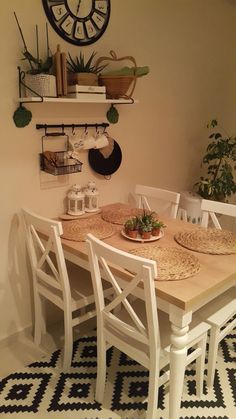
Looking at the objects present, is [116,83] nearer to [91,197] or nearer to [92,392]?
[91,197]

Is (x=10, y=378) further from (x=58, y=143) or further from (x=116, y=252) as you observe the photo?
(x=58, y=143)

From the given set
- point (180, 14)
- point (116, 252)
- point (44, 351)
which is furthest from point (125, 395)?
point (180, 14)

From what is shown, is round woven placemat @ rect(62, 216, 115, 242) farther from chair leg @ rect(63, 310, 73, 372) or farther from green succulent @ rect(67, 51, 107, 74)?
green succulent @ rect(67, 51, 107, 74)

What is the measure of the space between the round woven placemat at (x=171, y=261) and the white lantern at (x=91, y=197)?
68 centimetres

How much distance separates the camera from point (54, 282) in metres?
1.93

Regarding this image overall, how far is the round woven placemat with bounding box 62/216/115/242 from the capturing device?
1.90 metres

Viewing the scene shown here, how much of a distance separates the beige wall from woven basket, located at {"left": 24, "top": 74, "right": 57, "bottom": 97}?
10 centimetres

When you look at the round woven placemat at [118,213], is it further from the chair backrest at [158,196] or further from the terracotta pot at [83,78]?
the terracotta pot at [83,78]

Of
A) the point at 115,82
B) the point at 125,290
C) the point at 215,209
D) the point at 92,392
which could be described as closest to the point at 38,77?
the point at 115,82

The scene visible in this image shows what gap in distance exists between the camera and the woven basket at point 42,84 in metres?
1.85

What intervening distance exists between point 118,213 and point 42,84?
0.93 metres

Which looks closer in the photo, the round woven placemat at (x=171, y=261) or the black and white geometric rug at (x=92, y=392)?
the round woven placemat at (x=171, y=261)

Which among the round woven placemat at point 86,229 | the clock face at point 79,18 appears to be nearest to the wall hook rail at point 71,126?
the clock face at point 79,18

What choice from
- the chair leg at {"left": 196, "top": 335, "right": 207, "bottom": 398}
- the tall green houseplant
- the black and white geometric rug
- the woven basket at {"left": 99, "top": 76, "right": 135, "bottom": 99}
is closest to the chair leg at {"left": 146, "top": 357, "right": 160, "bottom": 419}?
the black and white geometric rug
